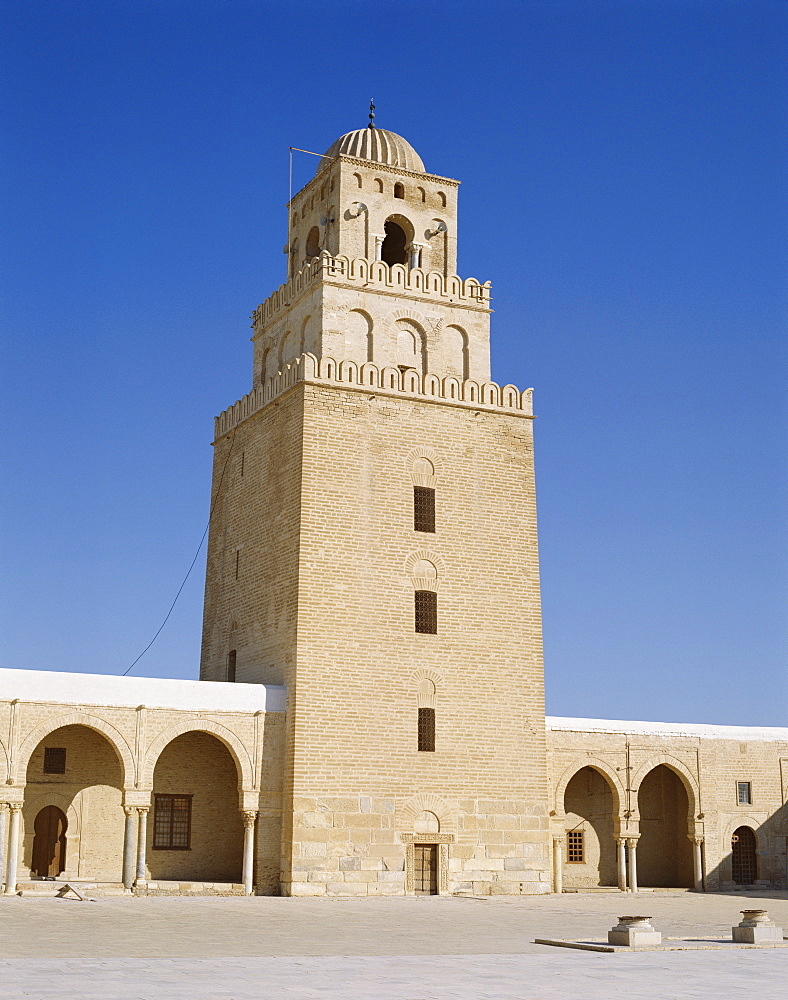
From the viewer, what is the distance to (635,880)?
91.7 feet

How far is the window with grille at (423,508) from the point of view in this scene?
27.0m

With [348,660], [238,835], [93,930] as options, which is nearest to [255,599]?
[348,660]

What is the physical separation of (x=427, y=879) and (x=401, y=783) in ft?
6.32

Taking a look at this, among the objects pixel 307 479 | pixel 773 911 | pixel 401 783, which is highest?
pixel 307 479

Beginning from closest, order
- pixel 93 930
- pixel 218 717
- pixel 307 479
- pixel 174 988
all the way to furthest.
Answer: pixel 174 988
pixel 93 930
pixel 218 717
pixel 307 479

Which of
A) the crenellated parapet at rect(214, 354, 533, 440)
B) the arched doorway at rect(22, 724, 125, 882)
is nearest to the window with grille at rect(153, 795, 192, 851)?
the arched doorway at rect(22, 724, 125, 882)

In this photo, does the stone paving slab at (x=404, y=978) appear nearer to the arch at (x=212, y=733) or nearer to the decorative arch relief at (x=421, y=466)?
the arch at (x=212, y=733)

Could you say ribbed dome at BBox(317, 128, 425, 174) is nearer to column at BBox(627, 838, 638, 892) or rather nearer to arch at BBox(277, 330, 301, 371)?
arch at BBox(277, 330, 301, 371)

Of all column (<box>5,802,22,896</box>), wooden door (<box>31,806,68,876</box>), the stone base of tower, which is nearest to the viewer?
column (<box>5,802,22,896</box>)

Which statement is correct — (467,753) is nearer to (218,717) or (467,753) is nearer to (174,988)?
(218,717)

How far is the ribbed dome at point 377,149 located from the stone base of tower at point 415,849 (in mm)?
14109

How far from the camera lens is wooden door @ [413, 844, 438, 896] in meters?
25.2

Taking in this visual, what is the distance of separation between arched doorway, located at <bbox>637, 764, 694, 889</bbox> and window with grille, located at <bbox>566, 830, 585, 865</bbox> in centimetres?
147

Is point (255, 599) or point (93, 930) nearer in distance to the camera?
point (93, 930)
